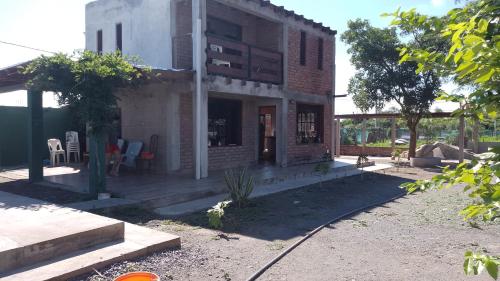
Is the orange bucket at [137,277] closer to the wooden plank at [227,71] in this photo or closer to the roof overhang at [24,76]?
the roof overhang at [24,76]

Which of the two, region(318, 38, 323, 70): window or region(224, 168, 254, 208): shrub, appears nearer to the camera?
region(224, 168, 254, 208): shrub

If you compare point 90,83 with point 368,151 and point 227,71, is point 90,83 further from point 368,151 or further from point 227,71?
Result: point 368,151

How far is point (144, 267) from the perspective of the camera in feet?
13.8

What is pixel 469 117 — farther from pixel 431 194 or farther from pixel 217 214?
pixel 431 194

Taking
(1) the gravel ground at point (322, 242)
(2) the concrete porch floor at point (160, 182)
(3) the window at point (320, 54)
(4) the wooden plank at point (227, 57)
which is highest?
(3) the window at point (320, 54)

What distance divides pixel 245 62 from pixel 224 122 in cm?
212

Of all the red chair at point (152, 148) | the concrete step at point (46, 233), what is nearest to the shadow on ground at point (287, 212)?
the concrete step at point (46, 233)

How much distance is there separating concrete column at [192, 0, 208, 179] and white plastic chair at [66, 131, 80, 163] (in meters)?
6.13

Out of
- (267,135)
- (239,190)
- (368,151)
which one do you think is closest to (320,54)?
(267,135)

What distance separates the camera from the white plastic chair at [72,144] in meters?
13.6

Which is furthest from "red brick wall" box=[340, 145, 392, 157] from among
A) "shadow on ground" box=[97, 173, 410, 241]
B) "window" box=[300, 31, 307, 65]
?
"shadow on ground" box=[97, 173, 410, 241]

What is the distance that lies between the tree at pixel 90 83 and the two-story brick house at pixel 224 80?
1812 millimetres

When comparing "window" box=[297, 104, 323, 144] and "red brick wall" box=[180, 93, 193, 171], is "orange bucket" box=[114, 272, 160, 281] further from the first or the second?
"window" box=[297, 104, 323, 144]

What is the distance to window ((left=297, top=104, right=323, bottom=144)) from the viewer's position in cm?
1449
